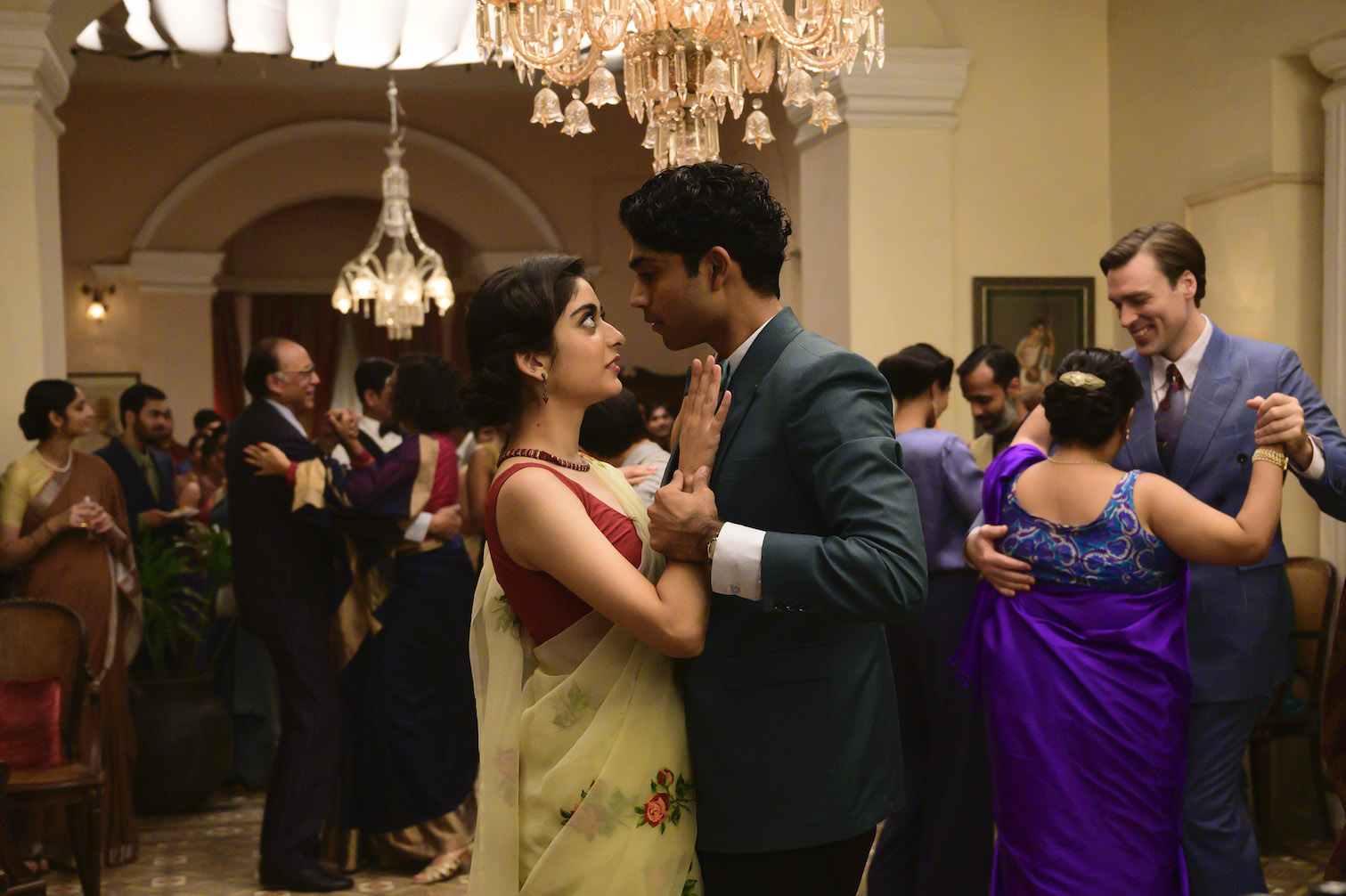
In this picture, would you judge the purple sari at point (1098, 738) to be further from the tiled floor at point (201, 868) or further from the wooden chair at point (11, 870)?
the wooden chair at point (11, 870)

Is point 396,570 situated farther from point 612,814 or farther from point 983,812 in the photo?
point 612,814

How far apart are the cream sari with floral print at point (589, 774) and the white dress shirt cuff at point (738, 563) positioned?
226 mm

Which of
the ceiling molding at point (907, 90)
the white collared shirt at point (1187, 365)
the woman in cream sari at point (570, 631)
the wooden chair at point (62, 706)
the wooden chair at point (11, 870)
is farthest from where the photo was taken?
the ceiling molding at point (907, 90)

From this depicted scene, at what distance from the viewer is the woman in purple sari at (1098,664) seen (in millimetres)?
2973

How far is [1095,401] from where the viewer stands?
301cm

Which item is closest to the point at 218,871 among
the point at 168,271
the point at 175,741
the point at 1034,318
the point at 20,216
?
the point at 175,741

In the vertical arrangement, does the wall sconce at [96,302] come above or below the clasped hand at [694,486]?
above

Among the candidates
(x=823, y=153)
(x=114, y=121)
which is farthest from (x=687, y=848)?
(x=114, y=121)

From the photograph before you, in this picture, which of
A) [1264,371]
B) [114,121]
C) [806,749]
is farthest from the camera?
[114,121]

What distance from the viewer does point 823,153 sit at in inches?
241

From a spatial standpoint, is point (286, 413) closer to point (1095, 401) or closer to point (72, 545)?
point (72, 545)

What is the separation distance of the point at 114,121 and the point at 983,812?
32.3 ft

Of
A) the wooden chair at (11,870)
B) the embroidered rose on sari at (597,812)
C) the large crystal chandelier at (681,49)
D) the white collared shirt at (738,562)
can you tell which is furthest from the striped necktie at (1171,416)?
the wooden chair at (11,870)

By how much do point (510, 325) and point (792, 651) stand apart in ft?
2.24
